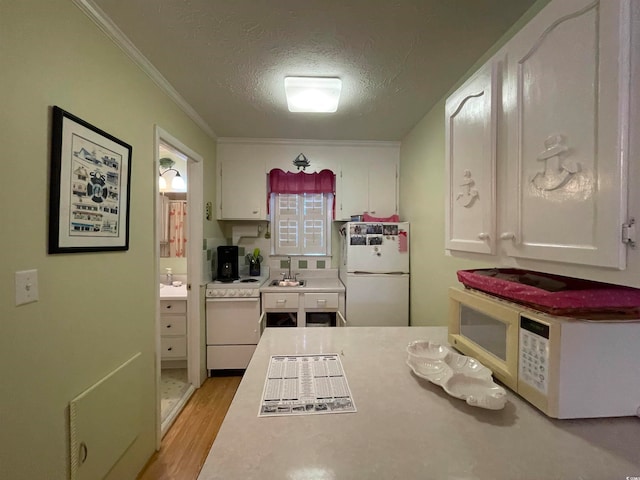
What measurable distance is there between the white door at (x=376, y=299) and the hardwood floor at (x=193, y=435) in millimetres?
1305

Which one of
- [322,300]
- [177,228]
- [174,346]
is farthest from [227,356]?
[177,228]

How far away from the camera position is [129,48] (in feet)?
4.57

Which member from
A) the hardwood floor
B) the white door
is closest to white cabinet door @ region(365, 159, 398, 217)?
the white door

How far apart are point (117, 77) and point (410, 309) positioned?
265 centimetres

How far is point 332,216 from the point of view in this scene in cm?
316

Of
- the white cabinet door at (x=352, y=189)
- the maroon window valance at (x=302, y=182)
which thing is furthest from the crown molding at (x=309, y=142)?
the maroon window valance at (x=302, y=182)

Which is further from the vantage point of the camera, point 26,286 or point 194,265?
point 194,265

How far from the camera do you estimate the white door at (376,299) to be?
2.50m

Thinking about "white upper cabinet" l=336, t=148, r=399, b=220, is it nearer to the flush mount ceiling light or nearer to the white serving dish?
the flush mount ceiling light

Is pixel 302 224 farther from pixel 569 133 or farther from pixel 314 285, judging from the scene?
pixel 569 133

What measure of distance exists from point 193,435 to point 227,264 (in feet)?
4.70

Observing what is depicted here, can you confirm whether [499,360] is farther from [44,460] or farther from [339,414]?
[44,460]

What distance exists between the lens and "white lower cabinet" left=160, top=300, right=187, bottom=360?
8.24ft

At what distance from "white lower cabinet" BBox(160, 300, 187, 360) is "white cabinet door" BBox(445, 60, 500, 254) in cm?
239
